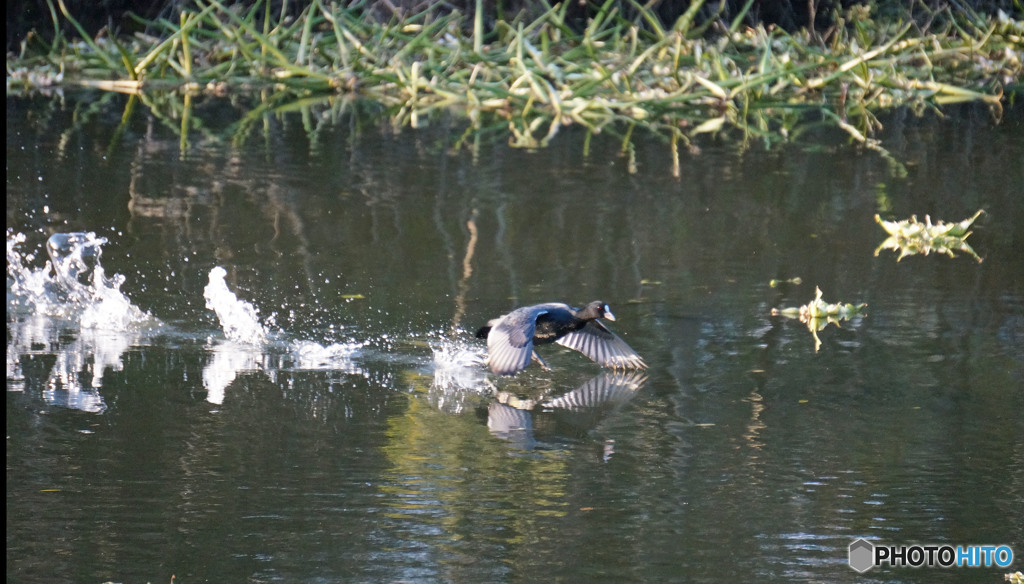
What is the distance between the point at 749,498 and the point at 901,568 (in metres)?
0.63

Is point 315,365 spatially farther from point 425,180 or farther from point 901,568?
point 425,180

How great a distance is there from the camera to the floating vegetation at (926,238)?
330 inches

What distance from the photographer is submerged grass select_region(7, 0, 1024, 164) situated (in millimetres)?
13164

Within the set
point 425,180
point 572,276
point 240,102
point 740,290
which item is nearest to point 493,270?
point 572,276

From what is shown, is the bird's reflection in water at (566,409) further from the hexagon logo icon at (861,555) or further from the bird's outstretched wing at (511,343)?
the hexagon logo icon at (861,555)

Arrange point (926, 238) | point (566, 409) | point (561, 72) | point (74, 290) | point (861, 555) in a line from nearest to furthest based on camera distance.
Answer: point (861, 555) → point (566, 409) → point (74, 290) → point (926, 238) → point (561, 72)

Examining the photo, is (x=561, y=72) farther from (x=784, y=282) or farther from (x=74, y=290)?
(x=74, y=290)

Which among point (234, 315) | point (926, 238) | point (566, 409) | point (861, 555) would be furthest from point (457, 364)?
point (926, 238)

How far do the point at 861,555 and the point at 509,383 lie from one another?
87.4 inches

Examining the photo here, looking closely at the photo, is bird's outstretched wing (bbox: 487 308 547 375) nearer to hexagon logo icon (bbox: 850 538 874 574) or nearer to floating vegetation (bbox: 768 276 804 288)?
hexagon logo icon (bbox: 850 538 874 574)

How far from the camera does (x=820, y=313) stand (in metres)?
7.03

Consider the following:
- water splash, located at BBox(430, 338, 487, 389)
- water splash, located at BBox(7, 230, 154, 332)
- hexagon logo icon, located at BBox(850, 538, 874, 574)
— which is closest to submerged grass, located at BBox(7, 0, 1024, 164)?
water splash, located at BBox(7, 230, 154, 332)

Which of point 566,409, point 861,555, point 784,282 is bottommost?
point 861,555

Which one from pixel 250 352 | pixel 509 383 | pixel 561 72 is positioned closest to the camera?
pixel 509 383
